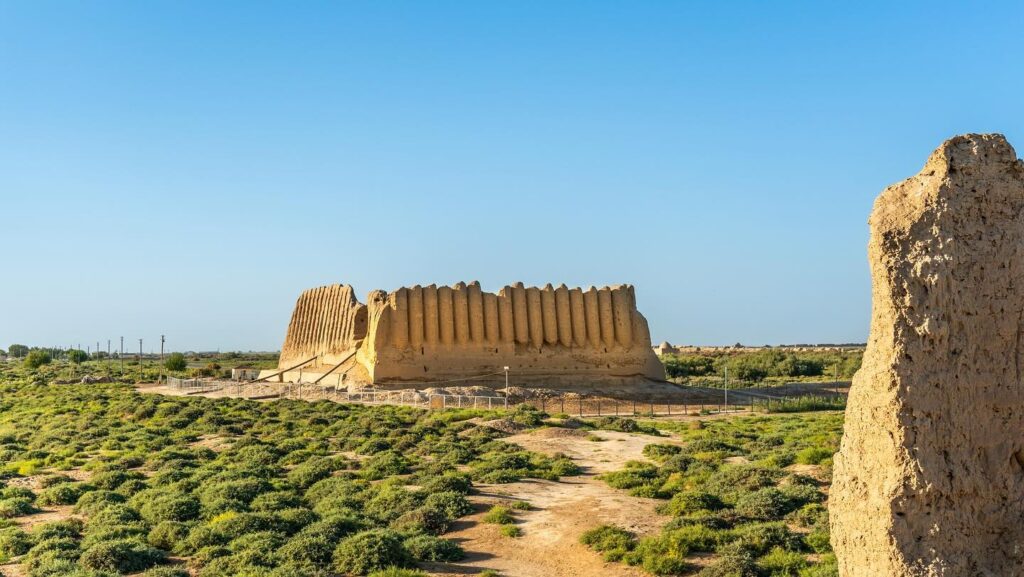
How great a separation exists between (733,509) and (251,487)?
8530 millimetres

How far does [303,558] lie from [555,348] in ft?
79.7

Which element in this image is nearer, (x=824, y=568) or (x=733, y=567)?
(x=824, y=568)

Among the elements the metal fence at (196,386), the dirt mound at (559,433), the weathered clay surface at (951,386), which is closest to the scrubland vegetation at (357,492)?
the dirt mound at (559,433)

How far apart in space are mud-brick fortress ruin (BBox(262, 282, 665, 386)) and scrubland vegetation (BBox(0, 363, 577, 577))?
433 cm

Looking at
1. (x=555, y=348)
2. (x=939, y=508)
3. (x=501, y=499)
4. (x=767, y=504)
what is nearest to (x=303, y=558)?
(x=501, y=499)

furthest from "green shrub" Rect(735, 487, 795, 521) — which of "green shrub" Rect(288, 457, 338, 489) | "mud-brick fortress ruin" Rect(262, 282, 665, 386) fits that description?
"mud-brick fortress ruin" Rect(262, 282, 665, 386)

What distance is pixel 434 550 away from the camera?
11.5 m

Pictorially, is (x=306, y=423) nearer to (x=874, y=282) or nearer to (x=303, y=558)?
(x=303, y=558)

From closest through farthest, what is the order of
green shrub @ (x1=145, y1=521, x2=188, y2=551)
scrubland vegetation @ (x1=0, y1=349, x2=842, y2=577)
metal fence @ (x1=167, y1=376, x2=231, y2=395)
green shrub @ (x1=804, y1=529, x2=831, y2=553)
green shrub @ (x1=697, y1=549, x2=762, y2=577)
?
green shrub @ (x1=697, y1=549, x2=762, y2=577), green shrub @ (x1=804, y1=529, x2=831, y2=553), scrubland vegetation @ (x1=0, y1=349, x2=842, y2=577), green shrub @ (x1=145, y1=521, x2=188, y2=551), metal fence @ (x1=167, y1=376, x2=231, y2=395)

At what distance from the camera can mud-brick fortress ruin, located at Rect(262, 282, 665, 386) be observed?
33.7 metres

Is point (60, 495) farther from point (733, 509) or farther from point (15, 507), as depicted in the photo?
point (733, 509)

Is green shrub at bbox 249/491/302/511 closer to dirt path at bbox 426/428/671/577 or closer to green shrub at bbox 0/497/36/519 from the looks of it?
dirt path at bbox 426/428/671/577

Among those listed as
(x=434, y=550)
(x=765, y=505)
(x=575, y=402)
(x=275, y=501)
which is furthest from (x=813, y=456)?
(x=575, y=402)

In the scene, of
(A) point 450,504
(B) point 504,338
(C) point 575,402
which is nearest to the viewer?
(A) point 450,504
